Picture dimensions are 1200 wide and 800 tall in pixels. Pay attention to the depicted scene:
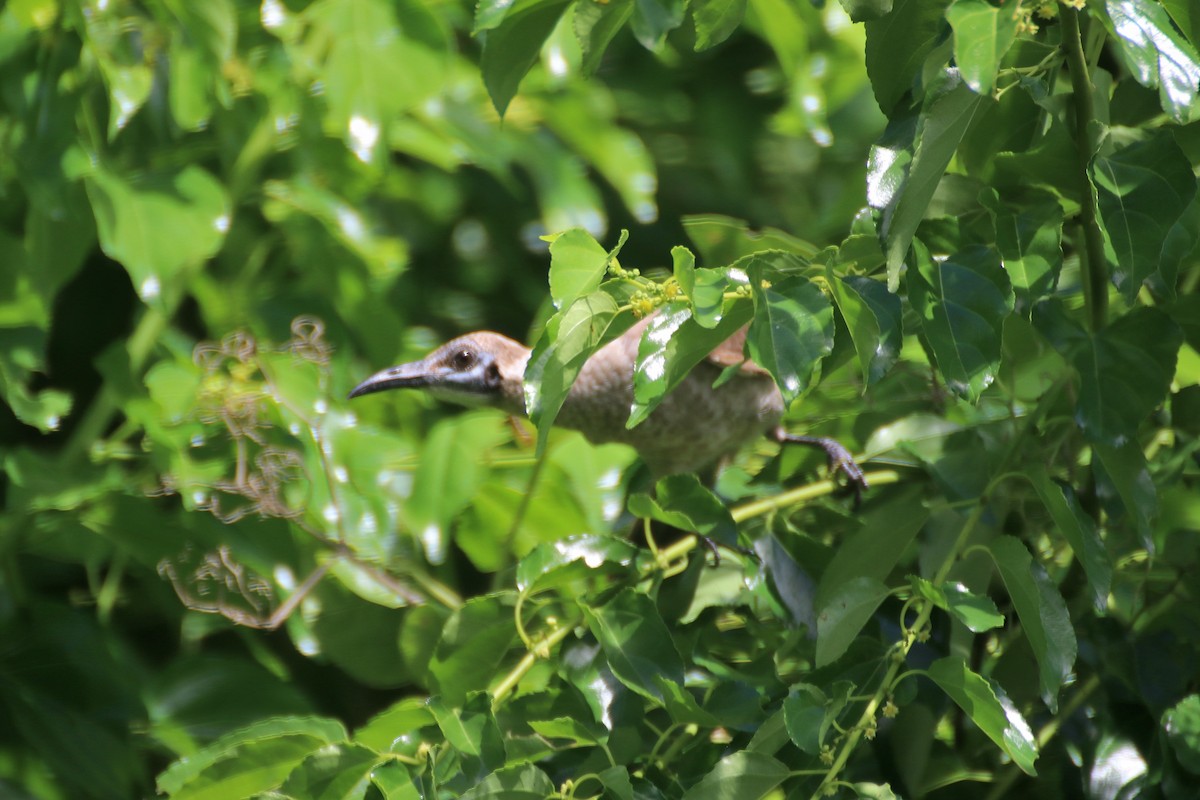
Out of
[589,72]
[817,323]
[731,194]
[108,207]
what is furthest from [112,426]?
[731,194]

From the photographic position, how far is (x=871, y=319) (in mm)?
987

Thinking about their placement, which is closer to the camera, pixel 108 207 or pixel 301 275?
pixel 108 207

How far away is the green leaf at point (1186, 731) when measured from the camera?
1152 mm

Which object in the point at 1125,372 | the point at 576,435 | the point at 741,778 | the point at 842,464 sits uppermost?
the point at 1125,372

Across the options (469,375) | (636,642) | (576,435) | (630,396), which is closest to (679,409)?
(630,396)

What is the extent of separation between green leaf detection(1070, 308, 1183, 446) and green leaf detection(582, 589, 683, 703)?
414 millimetres

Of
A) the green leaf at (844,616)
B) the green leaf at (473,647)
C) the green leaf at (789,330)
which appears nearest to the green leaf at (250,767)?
the green leaf at (473,647)

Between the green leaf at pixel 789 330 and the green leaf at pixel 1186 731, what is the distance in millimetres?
506

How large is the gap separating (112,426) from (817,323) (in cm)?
162

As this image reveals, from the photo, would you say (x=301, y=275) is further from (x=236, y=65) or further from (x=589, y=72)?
(x=589, y=72)

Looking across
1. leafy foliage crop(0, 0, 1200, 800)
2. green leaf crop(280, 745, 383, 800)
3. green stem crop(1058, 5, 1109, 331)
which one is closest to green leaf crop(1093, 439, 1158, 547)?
leafy foliage crop(0, 0, 1200, 800)

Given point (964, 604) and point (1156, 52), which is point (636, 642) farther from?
point (1156, 52)

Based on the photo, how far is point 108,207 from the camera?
1.82 meters

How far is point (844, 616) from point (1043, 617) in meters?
0.16
